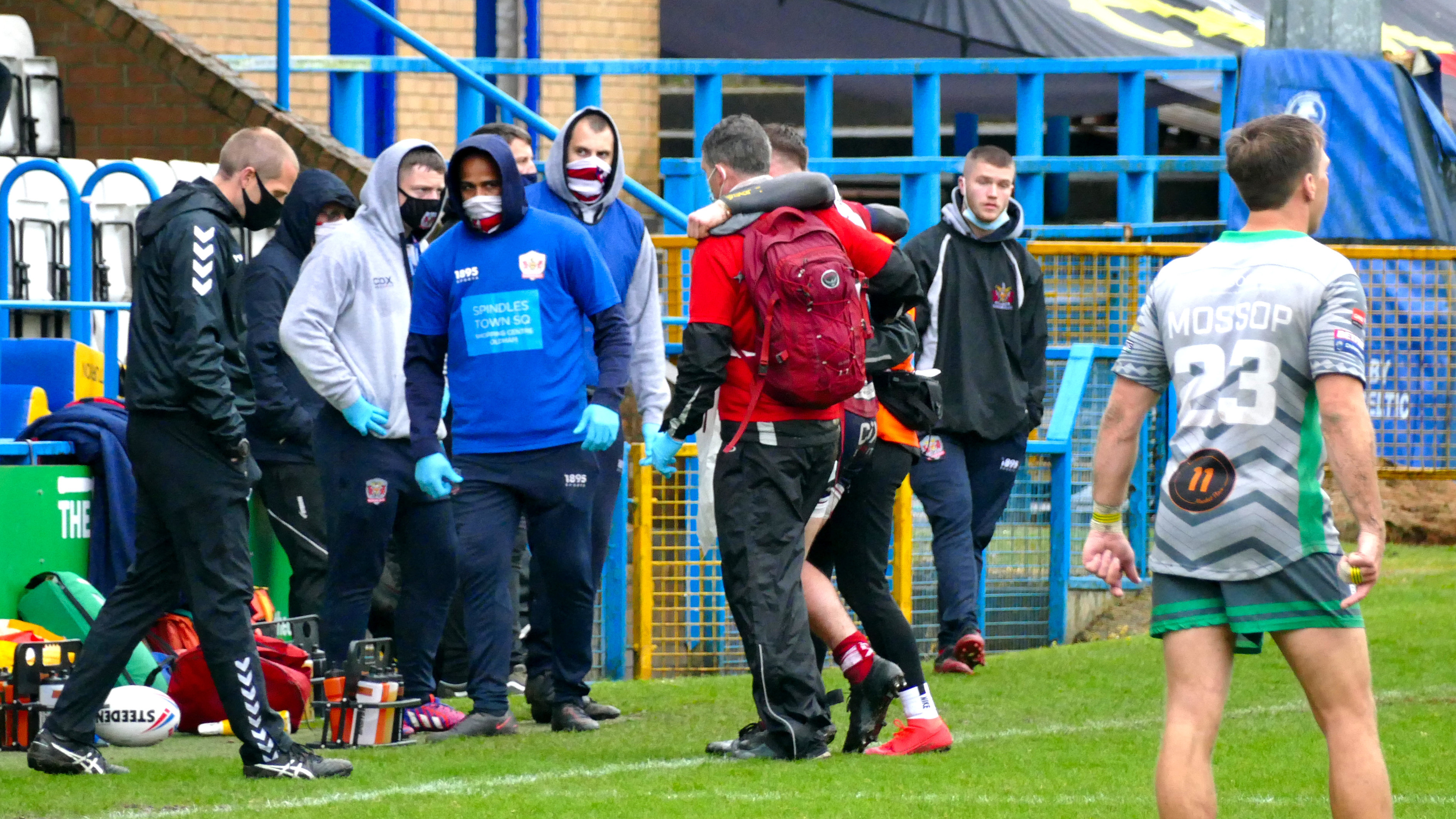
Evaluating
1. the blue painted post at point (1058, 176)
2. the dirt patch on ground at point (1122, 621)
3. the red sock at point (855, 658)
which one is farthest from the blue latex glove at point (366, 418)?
the blue painted post at point (1058, 176)

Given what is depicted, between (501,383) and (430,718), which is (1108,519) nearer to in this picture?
(501,383)

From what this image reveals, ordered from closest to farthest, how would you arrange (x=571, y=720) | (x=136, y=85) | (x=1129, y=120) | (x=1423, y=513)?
(x=571, y=720) < (x=136, y=85) < (x=1423, y=513) < (x=1129, y=120)

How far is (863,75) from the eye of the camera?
1288cm

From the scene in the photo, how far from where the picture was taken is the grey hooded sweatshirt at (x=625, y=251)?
307 inches

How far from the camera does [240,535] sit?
6.25 meters

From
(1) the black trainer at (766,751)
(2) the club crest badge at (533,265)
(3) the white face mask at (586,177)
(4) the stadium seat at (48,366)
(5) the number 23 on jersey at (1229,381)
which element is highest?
(3) the white face mask at (586,177)

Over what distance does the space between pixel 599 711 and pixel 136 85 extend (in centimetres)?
660

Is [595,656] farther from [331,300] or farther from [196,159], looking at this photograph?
[196,159]

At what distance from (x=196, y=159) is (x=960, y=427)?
19.1 feet

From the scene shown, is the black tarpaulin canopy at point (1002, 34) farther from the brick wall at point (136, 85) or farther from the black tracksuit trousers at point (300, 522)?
the black tracksuit trousers at point (300, 522)

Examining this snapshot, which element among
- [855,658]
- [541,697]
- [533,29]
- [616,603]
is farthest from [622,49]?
[855,658]

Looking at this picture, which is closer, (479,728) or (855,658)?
(855,658)

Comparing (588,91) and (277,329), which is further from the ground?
(588,91)

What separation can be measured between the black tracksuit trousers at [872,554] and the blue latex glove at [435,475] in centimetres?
130
